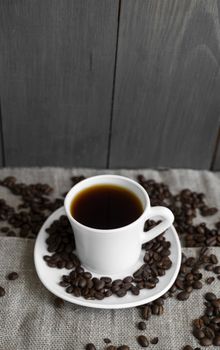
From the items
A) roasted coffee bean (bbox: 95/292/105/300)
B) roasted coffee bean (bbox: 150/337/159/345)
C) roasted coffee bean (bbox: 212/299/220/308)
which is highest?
roasted coffee bean (bbox: 95/292/105/300)

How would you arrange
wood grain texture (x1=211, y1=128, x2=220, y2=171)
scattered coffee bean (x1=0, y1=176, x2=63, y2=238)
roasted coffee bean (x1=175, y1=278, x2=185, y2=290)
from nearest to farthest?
roasted coffee bean (x1=175, y1=278, x2=185, y2=290), scattered coffee bean (x1=0, y1=176, x2=63, y2=238), wood grain texture (x1=211, y1=128, x2=220, y2=171)

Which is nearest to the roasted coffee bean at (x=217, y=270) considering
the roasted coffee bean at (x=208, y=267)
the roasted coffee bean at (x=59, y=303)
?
the roasted coffee bean at (x=208, y=267)

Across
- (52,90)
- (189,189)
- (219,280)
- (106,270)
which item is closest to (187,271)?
(219,280)

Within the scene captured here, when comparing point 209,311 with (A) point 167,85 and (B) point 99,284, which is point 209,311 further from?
(A) point 167,85

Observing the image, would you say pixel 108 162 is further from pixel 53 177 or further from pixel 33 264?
pixel 33 264

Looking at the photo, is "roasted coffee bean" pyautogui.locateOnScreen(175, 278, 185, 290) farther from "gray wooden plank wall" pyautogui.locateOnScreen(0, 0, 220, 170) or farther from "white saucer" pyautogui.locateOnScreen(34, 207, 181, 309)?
"gray wooden plank wall" pyautogui.locateOnScreen(0, 0, 220, 170)

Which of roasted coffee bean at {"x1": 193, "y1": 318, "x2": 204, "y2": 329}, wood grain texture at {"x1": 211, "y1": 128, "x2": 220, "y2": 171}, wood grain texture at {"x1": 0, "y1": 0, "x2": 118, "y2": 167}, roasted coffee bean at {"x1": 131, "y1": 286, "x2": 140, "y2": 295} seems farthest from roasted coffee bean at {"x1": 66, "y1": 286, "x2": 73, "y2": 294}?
wood grain texture at {"x1": 211, "y1": 128, "x2": 220, "y2": 171}
